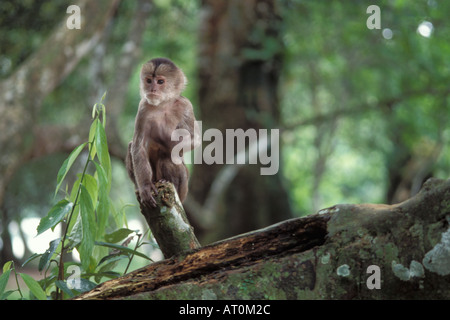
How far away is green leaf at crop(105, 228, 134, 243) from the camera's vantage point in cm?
292

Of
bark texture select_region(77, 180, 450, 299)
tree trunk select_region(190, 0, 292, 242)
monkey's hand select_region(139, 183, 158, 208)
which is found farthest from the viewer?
tree trunk select_region(190, 0, 292, 242)

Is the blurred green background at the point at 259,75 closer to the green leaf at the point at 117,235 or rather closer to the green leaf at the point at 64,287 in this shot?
the green leaf at the point at 117,235

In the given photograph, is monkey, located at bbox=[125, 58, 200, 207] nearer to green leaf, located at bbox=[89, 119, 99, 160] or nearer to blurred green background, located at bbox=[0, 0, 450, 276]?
green leaf, located at bbox=[89, 119, 99, 160]

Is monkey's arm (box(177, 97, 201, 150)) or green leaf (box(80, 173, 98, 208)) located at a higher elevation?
monkey's arm (box(177, 97, 201, 150))

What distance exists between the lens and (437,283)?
2.03 metres

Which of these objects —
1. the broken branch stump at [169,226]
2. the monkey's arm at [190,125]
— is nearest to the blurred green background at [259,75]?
the monkey's arm at [190,125]

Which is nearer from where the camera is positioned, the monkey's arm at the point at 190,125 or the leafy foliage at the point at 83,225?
the leafy foliage at the point at 83,225

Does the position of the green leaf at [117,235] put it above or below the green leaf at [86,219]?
below

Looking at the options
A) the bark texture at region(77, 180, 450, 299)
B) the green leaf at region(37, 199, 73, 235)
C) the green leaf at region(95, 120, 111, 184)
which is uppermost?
the green leaf at region(95, 120, 111, 184)

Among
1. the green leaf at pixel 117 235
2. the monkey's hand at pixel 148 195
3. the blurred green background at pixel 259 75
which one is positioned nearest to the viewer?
the monkey's hand at pixel 148 195

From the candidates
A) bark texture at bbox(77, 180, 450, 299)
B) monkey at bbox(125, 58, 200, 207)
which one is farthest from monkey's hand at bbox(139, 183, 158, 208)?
bark texture at bbox(77, 180, 450, 299)

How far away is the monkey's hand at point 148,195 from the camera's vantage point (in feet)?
9.08

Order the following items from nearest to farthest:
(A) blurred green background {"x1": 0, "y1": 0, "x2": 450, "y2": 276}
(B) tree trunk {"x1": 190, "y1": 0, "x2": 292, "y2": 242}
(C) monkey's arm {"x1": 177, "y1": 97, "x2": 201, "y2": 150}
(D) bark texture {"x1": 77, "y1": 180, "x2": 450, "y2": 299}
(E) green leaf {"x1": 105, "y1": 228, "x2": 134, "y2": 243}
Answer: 1. (D) bark texture {"x1": 77, "y1": 180, "x2": 450, "y2": 299}
2. (E) green leaf {"x1": 105, "y1": 228, "x2": 134, "y2": 243}
3. (C) monkey's arm {"x1": 177, "y1": 97, "x2": 201, "y2": 150}
4. (A) blurred green background {"x1": 0, "y1": 0, "x2": 450, "y2": 276}
5. (B) tree trunk {"x1": 190, "y1": 0, "x2": 292, "y2": 242}

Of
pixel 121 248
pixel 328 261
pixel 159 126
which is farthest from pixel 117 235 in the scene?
pixel 328 261
